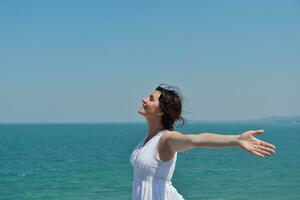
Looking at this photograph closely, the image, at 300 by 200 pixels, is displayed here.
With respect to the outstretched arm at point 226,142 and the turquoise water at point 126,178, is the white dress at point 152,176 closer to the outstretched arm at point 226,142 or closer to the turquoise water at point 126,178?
the outstretched arm at point 226,142

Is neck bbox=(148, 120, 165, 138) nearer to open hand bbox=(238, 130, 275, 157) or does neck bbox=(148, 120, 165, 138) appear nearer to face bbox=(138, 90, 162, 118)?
face bbox=(138, 90, 162, 118)

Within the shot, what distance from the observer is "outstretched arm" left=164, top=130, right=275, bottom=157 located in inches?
125

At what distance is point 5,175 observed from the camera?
43.1 metres

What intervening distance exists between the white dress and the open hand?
0.68m

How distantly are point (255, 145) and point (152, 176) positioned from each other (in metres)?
0.80

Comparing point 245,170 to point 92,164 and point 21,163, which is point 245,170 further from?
point 21,163

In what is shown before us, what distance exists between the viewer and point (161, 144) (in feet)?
12.3

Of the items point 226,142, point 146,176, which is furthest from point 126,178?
point 226,142

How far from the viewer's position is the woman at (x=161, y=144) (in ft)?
11.2

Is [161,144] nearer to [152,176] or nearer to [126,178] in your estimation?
[152,176]

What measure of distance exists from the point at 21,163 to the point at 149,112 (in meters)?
51.8

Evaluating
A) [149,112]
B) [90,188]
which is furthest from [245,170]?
[149,112]

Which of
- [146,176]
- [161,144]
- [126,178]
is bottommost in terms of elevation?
[126,178]

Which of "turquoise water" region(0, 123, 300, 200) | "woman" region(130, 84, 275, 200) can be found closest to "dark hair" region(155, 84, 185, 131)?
"woman" region(130, 84, 275, 200)
